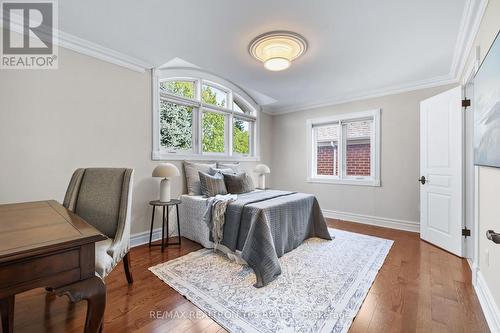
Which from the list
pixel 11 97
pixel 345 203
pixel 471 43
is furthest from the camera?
pixel 345 203

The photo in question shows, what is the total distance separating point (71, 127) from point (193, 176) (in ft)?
5.09

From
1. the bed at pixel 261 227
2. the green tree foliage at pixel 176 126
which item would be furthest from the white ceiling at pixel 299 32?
the bed at pixel 261 227

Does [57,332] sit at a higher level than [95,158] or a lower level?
lower

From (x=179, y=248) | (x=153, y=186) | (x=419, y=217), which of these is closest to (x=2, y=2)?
(x=153, y=186)

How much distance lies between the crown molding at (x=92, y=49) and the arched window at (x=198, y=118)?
29 centimetres

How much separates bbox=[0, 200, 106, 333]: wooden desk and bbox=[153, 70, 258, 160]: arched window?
221 centimetres

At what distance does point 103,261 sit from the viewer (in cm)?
142

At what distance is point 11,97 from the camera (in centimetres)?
212

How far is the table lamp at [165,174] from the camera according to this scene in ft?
9.23

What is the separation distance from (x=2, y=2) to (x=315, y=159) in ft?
15.6

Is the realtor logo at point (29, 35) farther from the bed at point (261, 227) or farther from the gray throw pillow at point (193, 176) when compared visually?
Answer: the bed at point (261, 227)

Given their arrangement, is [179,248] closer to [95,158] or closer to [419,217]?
[95,158]

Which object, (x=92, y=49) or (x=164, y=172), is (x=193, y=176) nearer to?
(x=164, y=172)

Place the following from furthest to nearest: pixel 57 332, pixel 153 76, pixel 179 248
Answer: pixel 153 76
pixel 179 248
pixel 57 332
